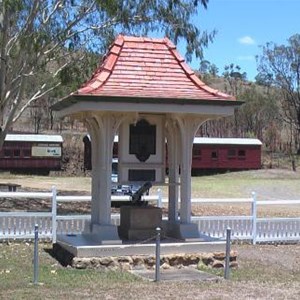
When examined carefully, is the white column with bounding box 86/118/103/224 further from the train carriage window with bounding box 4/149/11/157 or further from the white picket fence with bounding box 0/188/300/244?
the train carriage window with bounding box 4/149/11/157

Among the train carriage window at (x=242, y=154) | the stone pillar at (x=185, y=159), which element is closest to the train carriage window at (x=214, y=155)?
the train carriage window at (x=242, y=154)

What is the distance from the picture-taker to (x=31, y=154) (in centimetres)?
5575

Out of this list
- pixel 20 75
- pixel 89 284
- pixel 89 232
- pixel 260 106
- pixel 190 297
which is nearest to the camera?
pixel 190 297

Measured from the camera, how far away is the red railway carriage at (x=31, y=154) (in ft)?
181

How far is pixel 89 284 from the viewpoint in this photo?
380 inches

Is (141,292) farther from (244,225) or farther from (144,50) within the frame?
(244,225)

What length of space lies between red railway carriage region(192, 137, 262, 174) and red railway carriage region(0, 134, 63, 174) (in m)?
12.1

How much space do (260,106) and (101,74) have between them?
74.7m

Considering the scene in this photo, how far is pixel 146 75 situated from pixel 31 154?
44.2m

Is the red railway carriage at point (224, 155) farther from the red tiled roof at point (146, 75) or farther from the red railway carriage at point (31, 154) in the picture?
the red tiled roof at point (146, 75)

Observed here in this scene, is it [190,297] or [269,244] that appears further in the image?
[269,244]

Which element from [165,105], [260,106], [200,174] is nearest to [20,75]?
[165,105]

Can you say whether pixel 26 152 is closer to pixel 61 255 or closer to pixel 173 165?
pixel 173 165

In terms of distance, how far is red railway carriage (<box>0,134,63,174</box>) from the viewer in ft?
181
